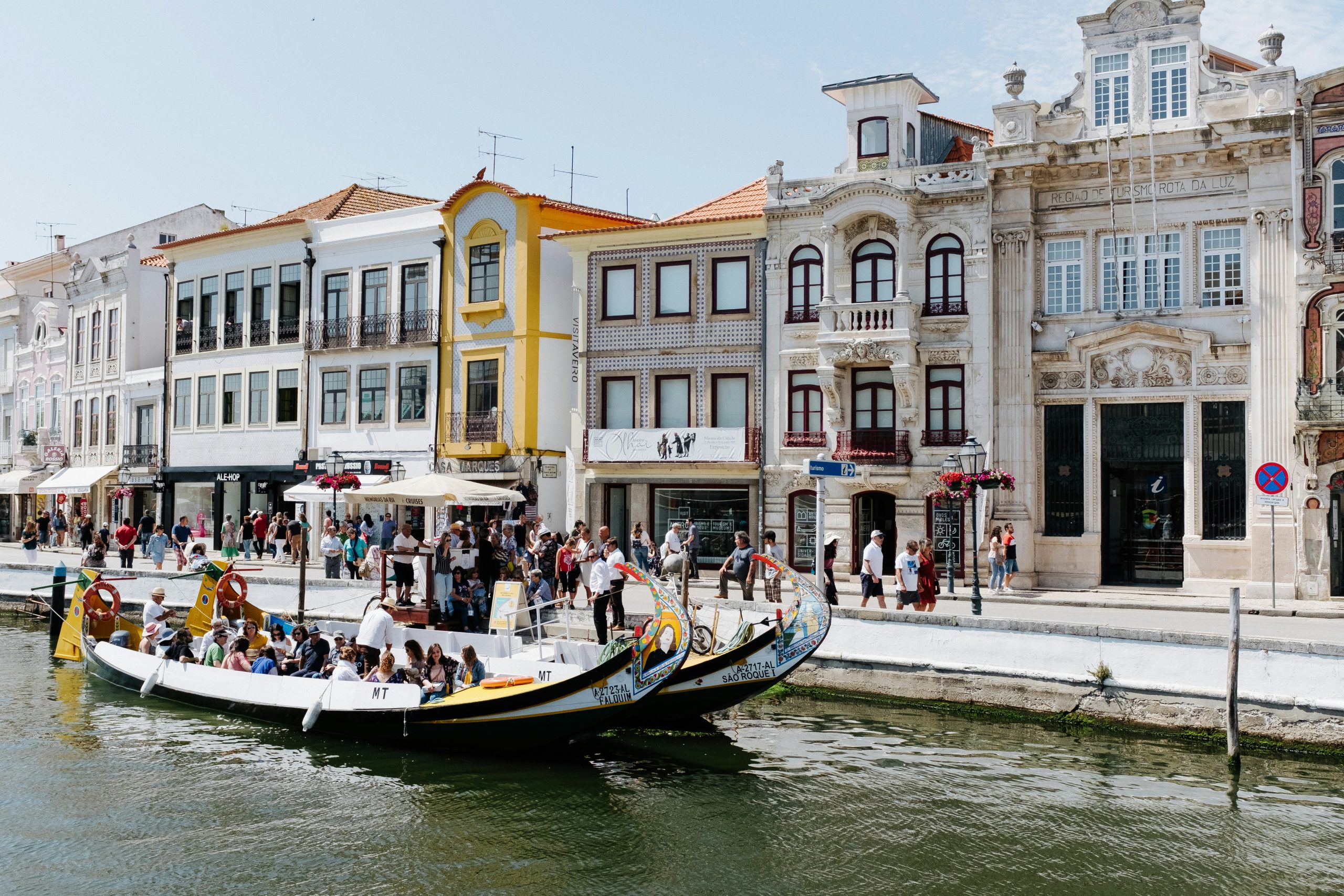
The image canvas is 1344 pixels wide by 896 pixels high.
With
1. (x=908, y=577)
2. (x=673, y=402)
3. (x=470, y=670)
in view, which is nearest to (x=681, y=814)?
(x=470, y=670)

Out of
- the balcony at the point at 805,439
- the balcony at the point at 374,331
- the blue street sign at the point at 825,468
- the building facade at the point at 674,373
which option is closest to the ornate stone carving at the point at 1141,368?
the balcony at the point at 805,439

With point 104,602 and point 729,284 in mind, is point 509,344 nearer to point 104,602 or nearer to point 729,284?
point 729,284

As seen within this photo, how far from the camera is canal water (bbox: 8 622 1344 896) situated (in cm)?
1331

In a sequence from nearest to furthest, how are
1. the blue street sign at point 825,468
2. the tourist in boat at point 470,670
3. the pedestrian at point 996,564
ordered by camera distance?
the tourist in boat at point 470,670, the blue street sign at point 825,468, the pedestrian at point 996,564

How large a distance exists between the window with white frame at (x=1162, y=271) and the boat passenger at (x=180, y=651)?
2193 cm

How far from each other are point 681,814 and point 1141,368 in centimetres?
1917

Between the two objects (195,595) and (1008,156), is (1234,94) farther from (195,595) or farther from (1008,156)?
(195,595)

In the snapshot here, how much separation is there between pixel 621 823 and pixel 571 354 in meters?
24.2

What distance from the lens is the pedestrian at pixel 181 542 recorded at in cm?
3666

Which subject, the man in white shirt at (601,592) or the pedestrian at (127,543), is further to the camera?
the pedestrian at (127,543)

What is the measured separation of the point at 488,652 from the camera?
22172mm

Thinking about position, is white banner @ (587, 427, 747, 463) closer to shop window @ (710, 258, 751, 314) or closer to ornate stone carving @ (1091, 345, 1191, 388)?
shop window @ (710, 258, 751, 314)

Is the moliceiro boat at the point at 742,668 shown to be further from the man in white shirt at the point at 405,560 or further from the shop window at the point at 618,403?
the shop window at the point at 618,403

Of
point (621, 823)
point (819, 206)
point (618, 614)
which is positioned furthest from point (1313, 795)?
point (819, 206)
